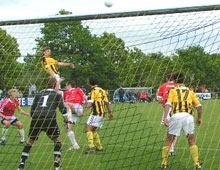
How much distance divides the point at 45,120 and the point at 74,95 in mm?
4096

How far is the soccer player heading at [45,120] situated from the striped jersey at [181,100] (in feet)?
6.55

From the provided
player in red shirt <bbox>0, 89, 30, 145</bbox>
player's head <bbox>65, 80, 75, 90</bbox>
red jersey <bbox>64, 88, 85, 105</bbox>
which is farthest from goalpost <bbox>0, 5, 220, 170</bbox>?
red jersey <bbox>64, 88, 85, 105</bbox>

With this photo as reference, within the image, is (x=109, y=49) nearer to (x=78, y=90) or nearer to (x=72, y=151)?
(x=72, y=151)

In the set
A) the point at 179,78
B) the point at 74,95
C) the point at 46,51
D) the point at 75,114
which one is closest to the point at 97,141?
the point at 75,114

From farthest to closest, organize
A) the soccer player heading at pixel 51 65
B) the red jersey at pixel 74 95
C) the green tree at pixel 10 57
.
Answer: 1. the red jersey at pixel 74 95
2. the soccer player heading at pixel 51 65
3. the green tree at pixel 10 57

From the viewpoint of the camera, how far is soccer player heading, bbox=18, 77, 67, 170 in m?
7.47

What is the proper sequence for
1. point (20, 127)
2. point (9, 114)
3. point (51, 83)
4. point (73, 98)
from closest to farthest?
point (51, 83) → point (20, 127) → point (9, 114) → point (73, 98)

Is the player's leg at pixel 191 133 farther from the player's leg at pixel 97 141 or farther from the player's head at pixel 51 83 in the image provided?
the player's leg at pixel 97 141

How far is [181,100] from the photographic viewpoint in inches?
288

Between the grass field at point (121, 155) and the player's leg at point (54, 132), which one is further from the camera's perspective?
the grass field at point (121, 155)

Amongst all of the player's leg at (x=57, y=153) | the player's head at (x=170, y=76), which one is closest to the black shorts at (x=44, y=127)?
the player's leg at (x=57, y=153)

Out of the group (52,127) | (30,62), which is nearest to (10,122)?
(30,62)

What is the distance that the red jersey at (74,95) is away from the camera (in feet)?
37.8

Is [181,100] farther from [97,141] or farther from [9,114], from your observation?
[9,114]
